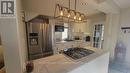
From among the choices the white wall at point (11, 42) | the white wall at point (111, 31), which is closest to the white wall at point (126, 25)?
the white wall at point (111, 31)

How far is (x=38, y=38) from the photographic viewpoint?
10.2ft

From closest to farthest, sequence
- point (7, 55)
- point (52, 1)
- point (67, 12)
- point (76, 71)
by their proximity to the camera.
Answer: point (7, 55), point (76, 71), point (67, 12), point (52, 1)

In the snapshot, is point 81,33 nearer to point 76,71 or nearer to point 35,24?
point 35,24

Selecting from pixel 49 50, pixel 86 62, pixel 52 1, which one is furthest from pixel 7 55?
pixel 49 50

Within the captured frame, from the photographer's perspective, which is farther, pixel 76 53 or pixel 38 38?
pixel 38 38

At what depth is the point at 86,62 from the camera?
5.16 feet

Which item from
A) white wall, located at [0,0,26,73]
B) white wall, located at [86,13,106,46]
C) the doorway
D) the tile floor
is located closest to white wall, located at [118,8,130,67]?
the tile floor

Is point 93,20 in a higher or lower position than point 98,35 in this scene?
higher

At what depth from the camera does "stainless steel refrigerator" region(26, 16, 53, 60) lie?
9.65 ft

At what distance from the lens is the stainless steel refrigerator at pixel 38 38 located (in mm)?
2941

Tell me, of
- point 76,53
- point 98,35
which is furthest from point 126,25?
point 76,53

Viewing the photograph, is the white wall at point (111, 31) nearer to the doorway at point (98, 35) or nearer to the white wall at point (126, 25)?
the white wall at point (126, 25)

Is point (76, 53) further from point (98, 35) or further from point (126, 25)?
point (98, 35)

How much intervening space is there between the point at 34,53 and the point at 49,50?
2.02 feet
